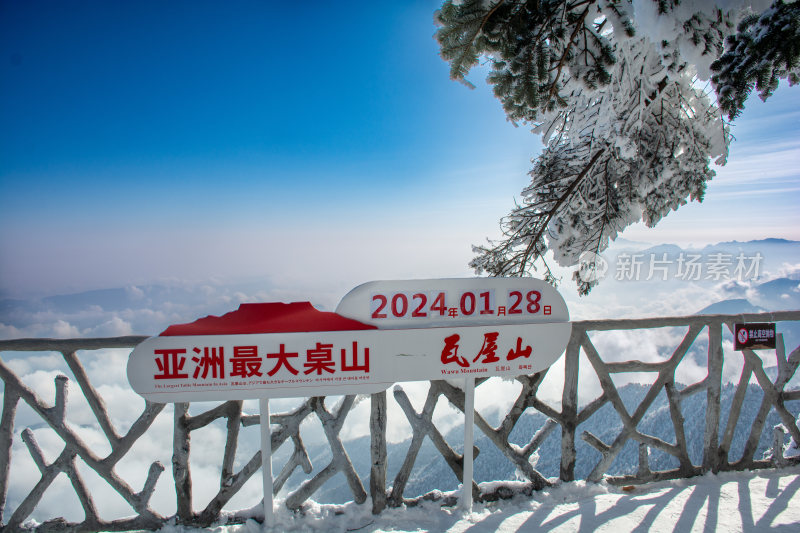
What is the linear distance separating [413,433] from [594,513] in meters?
1.51

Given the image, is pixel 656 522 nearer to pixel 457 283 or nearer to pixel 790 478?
pixel 790 478

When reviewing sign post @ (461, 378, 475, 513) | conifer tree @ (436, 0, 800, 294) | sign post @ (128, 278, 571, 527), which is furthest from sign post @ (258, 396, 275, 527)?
conifer tree @ (436, 0, 800, 294)

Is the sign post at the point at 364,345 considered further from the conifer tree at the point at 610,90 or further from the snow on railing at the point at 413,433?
the conifer tree at the point at 610,90

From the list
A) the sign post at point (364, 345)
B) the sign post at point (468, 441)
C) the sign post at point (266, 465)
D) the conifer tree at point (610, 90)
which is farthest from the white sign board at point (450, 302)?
the conifer tree at point (610, 90)

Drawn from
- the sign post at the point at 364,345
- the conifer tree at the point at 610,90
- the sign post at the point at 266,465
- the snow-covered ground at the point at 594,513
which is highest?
the conifer tree at the point at 610,90

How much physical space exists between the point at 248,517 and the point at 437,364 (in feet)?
6.18

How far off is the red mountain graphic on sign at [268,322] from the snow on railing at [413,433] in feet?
2.05

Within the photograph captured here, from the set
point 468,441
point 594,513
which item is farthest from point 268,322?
point 594,513

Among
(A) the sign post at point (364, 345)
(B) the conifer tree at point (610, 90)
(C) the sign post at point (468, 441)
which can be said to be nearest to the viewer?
(B) the conifer tree at point (610, 90)

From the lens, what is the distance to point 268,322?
108 inches

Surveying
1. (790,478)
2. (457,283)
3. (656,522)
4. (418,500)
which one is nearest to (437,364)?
(457,283)

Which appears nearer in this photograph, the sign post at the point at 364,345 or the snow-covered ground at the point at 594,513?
the sign post at the point at 364,345

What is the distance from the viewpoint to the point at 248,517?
119 inches

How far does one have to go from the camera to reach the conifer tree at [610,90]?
A: 194 cm
